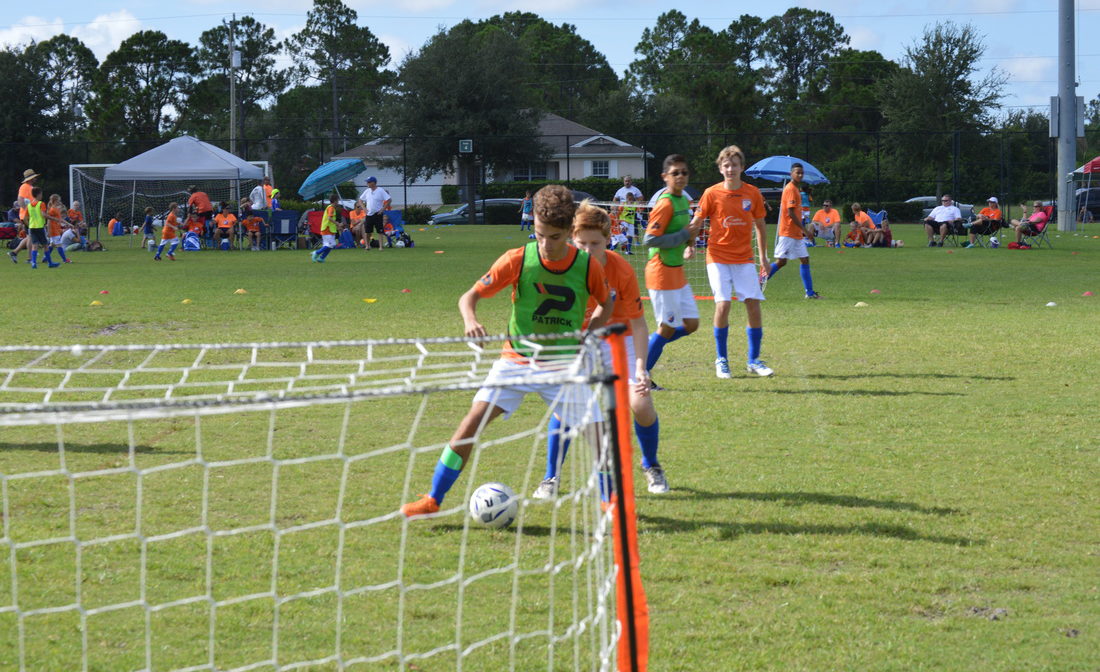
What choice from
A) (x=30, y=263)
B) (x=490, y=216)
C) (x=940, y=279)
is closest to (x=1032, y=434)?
(x=940, y=279)

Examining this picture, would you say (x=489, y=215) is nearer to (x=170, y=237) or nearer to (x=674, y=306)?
(x=170, y=237)

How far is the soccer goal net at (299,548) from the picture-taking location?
345 cm

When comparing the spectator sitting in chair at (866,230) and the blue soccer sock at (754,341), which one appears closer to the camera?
the blue soccer sock at (754,341)

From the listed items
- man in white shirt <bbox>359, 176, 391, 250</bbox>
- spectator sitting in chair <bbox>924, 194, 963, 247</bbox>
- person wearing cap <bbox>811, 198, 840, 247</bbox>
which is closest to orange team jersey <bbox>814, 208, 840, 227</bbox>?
person wearing cap <bbox>811, 198, 840, 247</bbox>

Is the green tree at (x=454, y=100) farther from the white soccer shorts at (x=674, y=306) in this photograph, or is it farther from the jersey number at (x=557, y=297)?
the jersey number at (x=557, y=297)

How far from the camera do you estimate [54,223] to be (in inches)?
885

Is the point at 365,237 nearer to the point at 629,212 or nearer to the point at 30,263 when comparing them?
the point at 30,263

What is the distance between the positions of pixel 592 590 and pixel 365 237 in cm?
2367

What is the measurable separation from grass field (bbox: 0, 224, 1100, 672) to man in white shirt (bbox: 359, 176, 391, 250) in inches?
602

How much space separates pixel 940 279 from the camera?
17.6 metres

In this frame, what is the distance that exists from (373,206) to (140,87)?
1998 inches

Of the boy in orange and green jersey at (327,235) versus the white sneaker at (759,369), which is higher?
the boy in orange and green jersey at (327,235)

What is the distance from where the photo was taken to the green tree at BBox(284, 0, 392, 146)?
8706cm

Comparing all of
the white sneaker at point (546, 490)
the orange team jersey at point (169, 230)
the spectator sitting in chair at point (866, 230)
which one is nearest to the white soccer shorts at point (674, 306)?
the white sneaker at point (546, 490)
